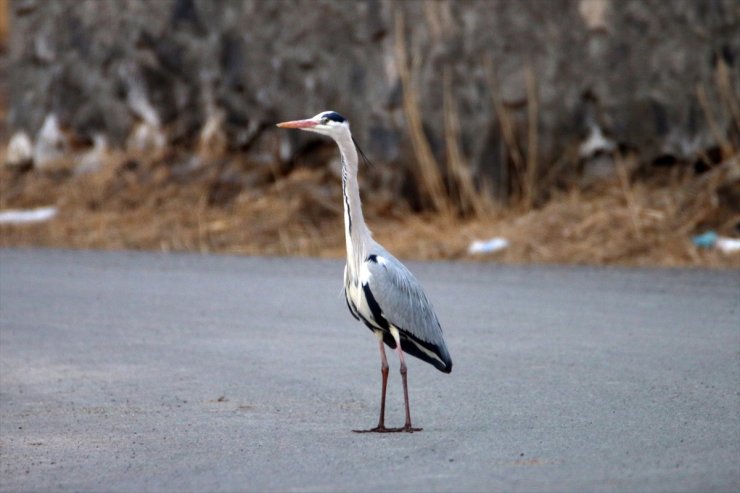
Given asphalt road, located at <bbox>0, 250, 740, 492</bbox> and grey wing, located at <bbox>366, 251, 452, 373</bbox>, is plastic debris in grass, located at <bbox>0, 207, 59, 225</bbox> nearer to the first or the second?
asphalt road, located at <bbox>0, 250, 740, 492</bbox>

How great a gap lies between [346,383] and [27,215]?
9.47 meters

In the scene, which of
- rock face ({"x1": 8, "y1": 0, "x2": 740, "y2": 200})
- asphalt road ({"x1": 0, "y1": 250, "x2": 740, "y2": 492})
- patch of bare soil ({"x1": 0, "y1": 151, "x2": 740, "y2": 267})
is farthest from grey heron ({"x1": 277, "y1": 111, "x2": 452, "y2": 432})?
rock face ({"x1": 8, "y1": 0, "x2": 740, "y2": 200})

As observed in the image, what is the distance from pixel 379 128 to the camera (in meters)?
16.5

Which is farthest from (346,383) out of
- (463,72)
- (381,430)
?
(463,72)

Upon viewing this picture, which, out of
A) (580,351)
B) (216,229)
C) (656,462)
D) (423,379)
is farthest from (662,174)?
(656,462)

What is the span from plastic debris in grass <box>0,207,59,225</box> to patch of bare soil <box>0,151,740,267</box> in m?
0.21

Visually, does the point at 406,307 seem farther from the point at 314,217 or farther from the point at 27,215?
the point at 27,215

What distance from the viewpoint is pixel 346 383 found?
26.6 ft

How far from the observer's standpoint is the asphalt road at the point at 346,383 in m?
5.75

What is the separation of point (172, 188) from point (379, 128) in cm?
262

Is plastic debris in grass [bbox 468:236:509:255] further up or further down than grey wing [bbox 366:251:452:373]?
further down

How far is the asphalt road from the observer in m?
5.75

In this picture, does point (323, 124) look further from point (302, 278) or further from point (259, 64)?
point (259, 64)

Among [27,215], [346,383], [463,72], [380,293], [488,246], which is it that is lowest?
[488,246]
